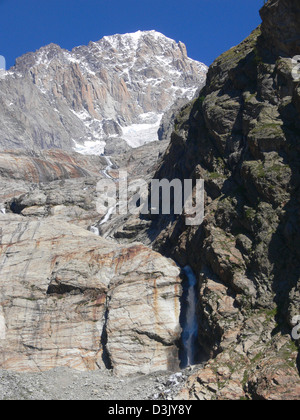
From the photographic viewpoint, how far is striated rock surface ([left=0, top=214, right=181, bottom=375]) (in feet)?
153

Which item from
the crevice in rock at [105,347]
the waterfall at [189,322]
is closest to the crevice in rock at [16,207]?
the crevice in rock at [105,347]

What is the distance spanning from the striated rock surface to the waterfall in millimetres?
736

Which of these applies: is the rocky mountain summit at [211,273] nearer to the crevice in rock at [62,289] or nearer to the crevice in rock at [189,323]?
the crevice in rock at [62,289]

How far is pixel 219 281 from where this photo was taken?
44.7 m

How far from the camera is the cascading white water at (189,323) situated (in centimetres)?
4626

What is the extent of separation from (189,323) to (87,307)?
10656 millimetres

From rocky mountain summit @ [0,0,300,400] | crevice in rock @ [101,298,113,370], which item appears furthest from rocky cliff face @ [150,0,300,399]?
crevice in rock @ [101,298,113,370]

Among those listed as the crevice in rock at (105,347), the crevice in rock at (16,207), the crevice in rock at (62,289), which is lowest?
the crevice in rock at (105,347)

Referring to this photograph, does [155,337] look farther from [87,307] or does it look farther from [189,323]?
[87,307]

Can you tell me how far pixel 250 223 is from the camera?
147 feet

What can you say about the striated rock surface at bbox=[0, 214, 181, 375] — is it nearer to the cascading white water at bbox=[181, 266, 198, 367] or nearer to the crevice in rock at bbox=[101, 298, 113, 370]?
the crevice in rock at bbox=[101, 298, 113, 370]

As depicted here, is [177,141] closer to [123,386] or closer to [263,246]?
[263,246]

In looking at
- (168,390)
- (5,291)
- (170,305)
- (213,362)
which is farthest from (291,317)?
(5,291)

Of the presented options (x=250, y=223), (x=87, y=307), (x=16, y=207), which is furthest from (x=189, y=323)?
(x=16, y=207)
